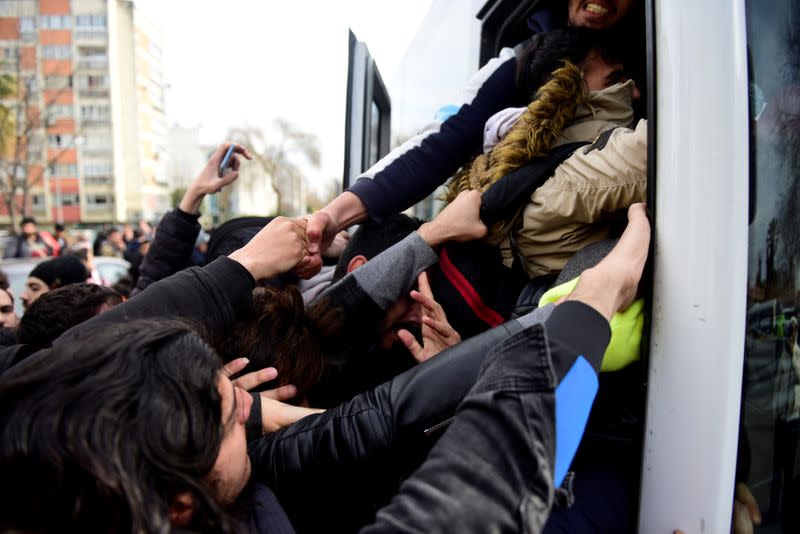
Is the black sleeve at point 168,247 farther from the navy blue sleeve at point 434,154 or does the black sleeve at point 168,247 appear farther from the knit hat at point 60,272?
the knit hat at point 60,272

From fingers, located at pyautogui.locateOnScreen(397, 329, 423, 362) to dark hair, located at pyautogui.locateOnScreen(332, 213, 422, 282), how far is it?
13.2 inches

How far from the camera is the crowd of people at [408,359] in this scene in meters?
0.72

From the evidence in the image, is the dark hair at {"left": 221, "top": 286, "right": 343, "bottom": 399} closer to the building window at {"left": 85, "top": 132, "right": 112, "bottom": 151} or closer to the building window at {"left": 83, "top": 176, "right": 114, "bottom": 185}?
the building window at {"left": 85, "top": 132, "right": 112, "bottom": 151}

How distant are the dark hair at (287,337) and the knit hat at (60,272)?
286cm

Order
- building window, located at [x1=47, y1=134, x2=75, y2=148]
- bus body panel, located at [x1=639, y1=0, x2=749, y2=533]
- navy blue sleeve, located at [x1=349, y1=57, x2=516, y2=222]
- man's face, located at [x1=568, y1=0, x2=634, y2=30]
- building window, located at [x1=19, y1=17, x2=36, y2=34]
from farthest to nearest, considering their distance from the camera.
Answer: building window, located at [x1=47, y1=134, x2=75, y2=148]
building window, located at [x1=19, y1=17, x2=36, y2=34]
navy blue sleeve, located at [x1=349, y1=57, x2=516, y2=222]
man's face, located at [x1=568, y1=0, x2=634, y2=30]
bus body panel, located at [x1=639, y1=0, x2=749, y2=533]

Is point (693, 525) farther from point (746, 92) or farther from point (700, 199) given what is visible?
point (746, 92)

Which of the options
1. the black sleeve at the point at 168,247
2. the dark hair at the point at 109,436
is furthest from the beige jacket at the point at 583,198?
the black sleeve at the point at 168,247

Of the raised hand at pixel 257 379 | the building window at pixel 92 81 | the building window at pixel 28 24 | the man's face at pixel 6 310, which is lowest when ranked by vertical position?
the man's face at pixel 6 310

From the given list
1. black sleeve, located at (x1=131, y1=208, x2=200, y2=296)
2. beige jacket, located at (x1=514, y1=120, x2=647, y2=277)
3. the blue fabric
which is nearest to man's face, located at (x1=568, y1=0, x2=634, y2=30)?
beige jacket, located at (x1=514, y1=120, x2=647, y2=277)

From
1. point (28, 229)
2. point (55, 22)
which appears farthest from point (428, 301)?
point (55, 22)

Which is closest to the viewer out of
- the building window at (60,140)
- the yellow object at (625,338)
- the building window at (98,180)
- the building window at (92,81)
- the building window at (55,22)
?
the yellow object at (625,338)

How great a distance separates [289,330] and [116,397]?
28.3 inches

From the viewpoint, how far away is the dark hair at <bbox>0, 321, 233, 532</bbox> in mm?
694

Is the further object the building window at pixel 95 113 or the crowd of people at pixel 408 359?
the building window at pixel 95 113
